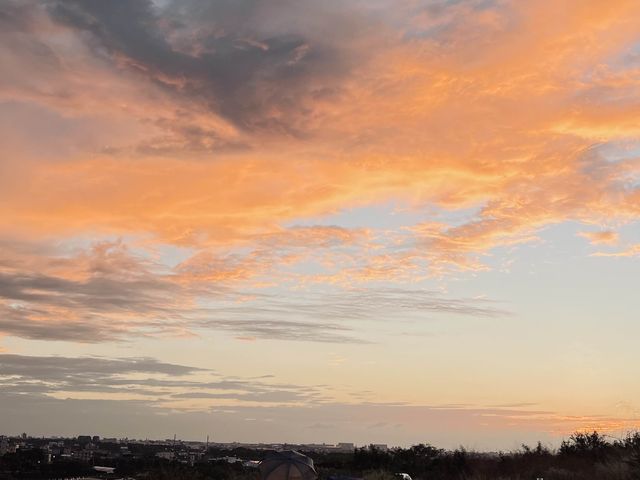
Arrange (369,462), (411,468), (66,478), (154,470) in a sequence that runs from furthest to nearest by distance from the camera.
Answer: (66,478) < (369,462) < (411,468) < (154,470)

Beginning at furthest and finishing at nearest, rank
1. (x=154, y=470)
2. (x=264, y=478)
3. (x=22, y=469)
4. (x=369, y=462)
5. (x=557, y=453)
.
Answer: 1. (x=22, y=469)
2. (x=369, y=462)
3. (x=557, y=453)
4. (x=154, y=470)
5. (x=264, y=478)

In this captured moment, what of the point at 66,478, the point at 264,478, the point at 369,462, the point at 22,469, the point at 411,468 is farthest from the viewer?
the point at 22,469

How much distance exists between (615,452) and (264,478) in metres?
16.8

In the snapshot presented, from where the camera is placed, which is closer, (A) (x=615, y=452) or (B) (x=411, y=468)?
(A) (x=615, y=452)

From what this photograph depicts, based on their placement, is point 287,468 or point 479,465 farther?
point 479,465

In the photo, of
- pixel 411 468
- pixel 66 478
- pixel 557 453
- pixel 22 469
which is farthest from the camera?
pixel 22 469

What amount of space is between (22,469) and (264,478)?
251 feet

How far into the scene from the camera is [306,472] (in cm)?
2575

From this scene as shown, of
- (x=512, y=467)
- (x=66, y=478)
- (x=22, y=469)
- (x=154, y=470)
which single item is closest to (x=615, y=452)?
(x=512, y=467)

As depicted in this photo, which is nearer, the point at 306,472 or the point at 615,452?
the point at 306,472

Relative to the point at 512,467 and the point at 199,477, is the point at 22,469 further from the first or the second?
the point at 512,467

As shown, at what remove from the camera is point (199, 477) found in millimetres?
32719

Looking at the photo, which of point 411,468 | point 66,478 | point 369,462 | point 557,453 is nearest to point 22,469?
point 66,478

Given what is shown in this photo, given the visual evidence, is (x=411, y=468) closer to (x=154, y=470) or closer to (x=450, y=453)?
→ (x=450, y=453)
